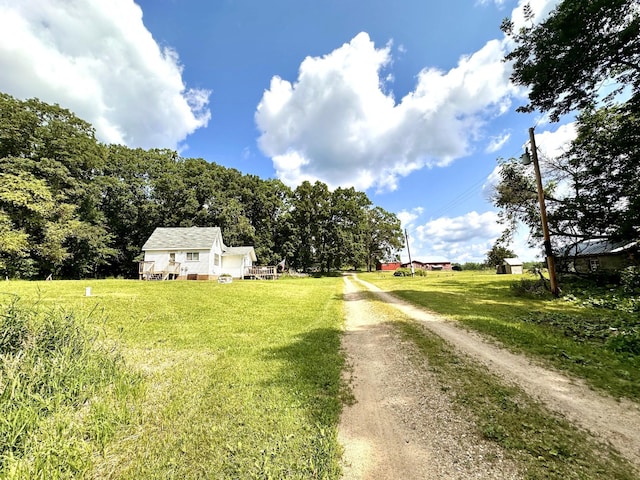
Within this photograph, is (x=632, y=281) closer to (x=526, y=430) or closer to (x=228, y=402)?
(x=526, y=430)

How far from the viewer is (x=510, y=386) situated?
4652 millimetres

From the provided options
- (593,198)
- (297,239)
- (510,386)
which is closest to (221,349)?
(510,386)

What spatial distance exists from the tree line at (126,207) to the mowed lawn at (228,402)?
25.8m

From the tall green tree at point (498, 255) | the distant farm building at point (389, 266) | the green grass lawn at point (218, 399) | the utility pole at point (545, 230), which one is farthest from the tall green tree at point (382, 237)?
the green grass lawn at point (218, 399)

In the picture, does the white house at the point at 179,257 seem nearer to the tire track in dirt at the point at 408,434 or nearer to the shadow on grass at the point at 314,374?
the shadow on grass at the point at 314,374

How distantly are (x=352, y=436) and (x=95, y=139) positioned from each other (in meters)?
42.7

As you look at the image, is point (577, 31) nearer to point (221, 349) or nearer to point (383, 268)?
point (221, 349)

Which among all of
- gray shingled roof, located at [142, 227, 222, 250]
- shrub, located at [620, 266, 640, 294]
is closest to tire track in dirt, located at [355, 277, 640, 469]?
shrub, located at [620, 266, 640, 294]

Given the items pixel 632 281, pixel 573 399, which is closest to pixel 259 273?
pixel 632 281

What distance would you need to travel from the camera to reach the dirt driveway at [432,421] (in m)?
2.95

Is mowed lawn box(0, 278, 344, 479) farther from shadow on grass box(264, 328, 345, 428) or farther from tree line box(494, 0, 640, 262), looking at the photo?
tree line box(494, 0, 640, 262)

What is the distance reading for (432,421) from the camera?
3770mm

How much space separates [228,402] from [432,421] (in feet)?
9.94

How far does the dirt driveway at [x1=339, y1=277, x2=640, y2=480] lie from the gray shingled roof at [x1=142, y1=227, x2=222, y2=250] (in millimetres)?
28321
